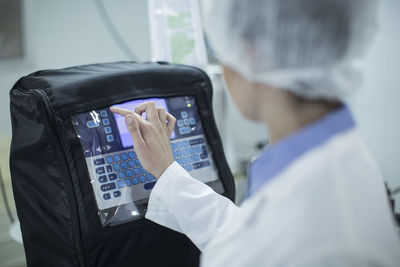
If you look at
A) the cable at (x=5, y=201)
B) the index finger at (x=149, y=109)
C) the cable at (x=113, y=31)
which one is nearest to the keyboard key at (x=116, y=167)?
the index finger at (x=149, y=109)

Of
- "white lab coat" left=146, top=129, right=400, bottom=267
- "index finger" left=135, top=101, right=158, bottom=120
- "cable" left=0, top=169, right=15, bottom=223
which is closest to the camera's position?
"white lab coat" left=146, top=129, right=400, bottom=267

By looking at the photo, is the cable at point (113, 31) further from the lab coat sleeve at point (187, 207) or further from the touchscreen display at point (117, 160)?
the lab coat sleeve at point (187, 207)

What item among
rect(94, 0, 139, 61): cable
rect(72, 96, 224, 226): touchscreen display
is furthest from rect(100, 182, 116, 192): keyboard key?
rect(94, 0, 139, 61): cable

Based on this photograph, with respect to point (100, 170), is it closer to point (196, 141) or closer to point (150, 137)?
point (150, 137)

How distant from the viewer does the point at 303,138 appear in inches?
20.7

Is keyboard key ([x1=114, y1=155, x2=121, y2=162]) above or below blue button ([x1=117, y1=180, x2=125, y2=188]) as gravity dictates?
above

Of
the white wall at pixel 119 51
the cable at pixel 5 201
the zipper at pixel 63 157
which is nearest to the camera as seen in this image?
the zipper at pixel 63 157

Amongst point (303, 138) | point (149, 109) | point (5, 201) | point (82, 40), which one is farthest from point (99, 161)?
point (82, 40)

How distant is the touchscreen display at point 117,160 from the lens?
709 mm

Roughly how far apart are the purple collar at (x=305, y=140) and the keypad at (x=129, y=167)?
0.95 feet

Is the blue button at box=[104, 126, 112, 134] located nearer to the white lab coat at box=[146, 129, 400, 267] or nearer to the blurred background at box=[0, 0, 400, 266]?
the white lab coat at box=[146, 129, 400, 267]

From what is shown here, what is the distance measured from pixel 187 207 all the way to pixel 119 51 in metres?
0.89

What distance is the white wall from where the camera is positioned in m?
1.23

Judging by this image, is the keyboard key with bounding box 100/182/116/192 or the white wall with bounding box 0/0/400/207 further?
the white wall with bounding box 0/0/400/207
